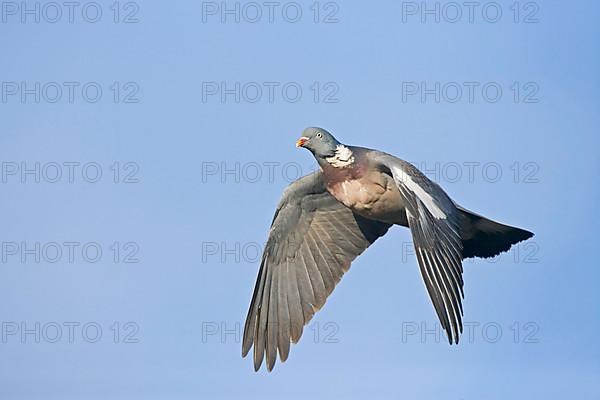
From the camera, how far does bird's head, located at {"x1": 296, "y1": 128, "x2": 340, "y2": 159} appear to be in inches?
485

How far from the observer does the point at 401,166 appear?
38.3 ft

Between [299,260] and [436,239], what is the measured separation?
9.98ft

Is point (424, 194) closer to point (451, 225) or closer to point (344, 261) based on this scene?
point (451, 225)

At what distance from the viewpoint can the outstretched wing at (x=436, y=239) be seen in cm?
1025

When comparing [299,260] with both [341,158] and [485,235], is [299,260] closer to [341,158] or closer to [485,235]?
[341,158]

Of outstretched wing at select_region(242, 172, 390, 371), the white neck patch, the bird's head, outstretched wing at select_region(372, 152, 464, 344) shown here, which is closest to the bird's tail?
outstretched wing at select_region(372, 152, 464, 344)

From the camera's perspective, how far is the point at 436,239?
10719mm

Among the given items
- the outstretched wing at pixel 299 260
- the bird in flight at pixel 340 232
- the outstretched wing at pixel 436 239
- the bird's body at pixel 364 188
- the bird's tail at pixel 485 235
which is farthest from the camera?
the outstretched wing at pixel 299 260

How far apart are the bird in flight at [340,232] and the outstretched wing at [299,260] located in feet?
0.04

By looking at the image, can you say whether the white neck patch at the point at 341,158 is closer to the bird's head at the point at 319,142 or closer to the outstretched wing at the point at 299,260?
the bird's head at the point at 319,142

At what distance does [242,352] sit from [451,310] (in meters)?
3.59

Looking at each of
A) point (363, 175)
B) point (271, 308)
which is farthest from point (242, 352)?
point (363, 175)

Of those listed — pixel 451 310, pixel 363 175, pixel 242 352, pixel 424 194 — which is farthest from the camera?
pixel 242 352

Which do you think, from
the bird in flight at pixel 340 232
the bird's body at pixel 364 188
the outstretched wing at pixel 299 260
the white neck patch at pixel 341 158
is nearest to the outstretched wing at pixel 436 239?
the bird in flight at pixel 340 232
